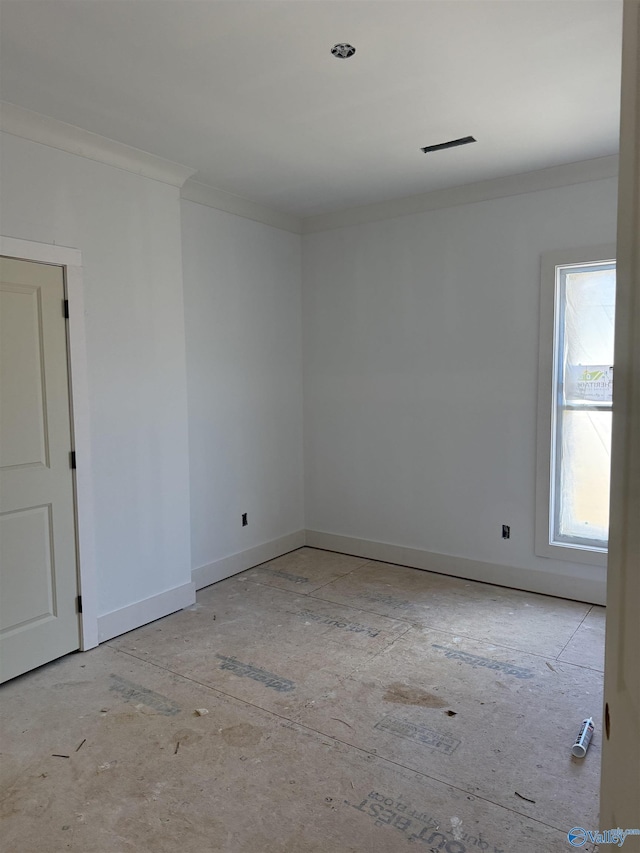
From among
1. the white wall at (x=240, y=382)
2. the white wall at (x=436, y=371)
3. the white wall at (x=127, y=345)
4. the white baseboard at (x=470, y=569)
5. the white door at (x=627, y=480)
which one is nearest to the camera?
the white door at (x=627, y=480)

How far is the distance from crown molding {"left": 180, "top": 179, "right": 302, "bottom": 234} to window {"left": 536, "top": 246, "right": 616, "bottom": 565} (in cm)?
211

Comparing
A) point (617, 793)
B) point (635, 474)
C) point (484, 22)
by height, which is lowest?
point (617, 793)

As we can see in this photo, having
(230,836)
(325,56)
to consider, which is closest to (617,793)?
(230,836)

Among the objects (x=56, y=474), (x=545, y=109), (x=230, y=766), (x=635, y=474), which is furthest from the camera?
(x=56, y=474)

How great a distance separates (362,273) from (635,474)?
426cm

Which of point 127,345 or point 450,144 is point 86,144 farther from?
point 450,144

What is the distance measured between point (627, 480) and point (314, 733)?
226 centimetres

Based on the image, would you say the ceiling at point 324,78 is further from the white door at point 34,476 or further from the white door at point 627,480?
the white door at point 627,480

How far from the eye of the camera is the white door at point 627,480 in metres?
0.65

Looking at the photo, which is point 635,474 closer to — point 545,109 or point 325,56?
point 325,56

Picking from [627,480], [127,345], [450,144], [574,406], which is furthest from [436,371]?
[627,480]

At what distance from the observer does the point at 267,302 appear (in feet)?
15.5

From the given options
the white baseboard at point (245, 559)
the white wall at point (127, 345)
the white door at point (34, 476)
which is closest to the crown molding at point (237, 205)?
the white wall at point (127, 345)

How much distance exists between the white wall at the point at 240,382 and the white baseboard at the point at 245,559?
0.01 m
